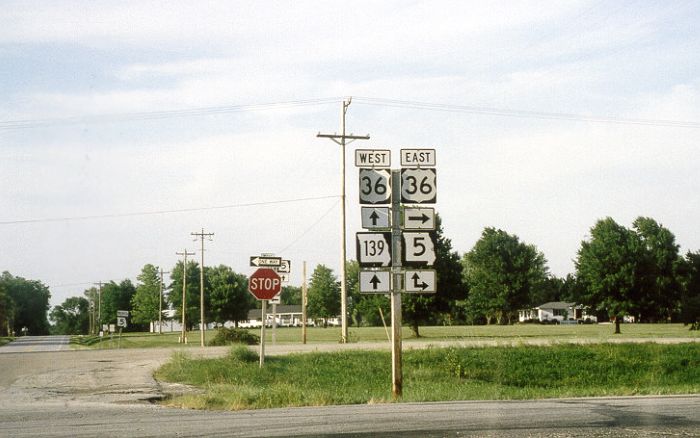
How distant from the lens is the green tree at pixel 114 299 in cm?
15401

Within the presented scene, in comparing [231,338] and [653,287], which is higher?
[653,287]

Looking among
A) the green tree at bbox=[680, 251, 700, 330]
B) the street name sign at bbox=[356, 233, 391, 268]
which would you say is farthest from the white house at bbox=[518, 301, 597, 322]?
the street name sign at bbox=[356, 233, 391, 268]

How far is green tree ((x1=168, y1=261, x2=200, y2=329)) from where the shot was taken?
11493cm

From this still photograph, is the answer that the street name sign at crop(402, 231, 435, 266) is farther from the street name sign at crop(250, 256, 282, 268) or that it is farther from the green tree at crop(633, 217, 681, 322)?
the green tree at crop(633, 217, 681, 322)

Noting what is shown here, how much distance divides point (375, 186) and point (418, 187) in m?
0.99

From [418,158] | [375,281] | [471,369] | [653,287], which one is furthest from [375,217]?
[653,287]

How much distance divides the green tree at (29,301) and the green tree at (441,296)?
502 ft

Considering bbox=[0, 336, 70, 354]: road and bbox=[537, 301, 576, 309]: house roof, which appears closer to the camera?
bbox=[0, 336, 70, 354]: road

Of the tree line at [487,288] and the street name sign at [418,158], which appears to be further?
the tree line at [487,288]

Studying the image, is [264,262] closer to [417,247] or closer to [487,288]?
[417,247]

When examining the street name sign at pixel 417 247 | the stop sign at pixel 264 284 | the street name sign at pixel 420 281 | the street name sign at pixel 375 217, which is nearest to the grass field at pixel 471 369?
the stop sign at pixel 264 284

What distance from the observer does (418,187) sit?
17.3 meters

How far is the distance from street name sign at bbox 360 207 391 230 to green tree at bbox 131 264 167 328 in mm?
113701

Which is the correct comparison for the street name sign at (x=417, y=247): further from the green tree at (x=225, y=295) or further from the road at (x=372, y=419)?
the green tree at (x=225, y=295)
